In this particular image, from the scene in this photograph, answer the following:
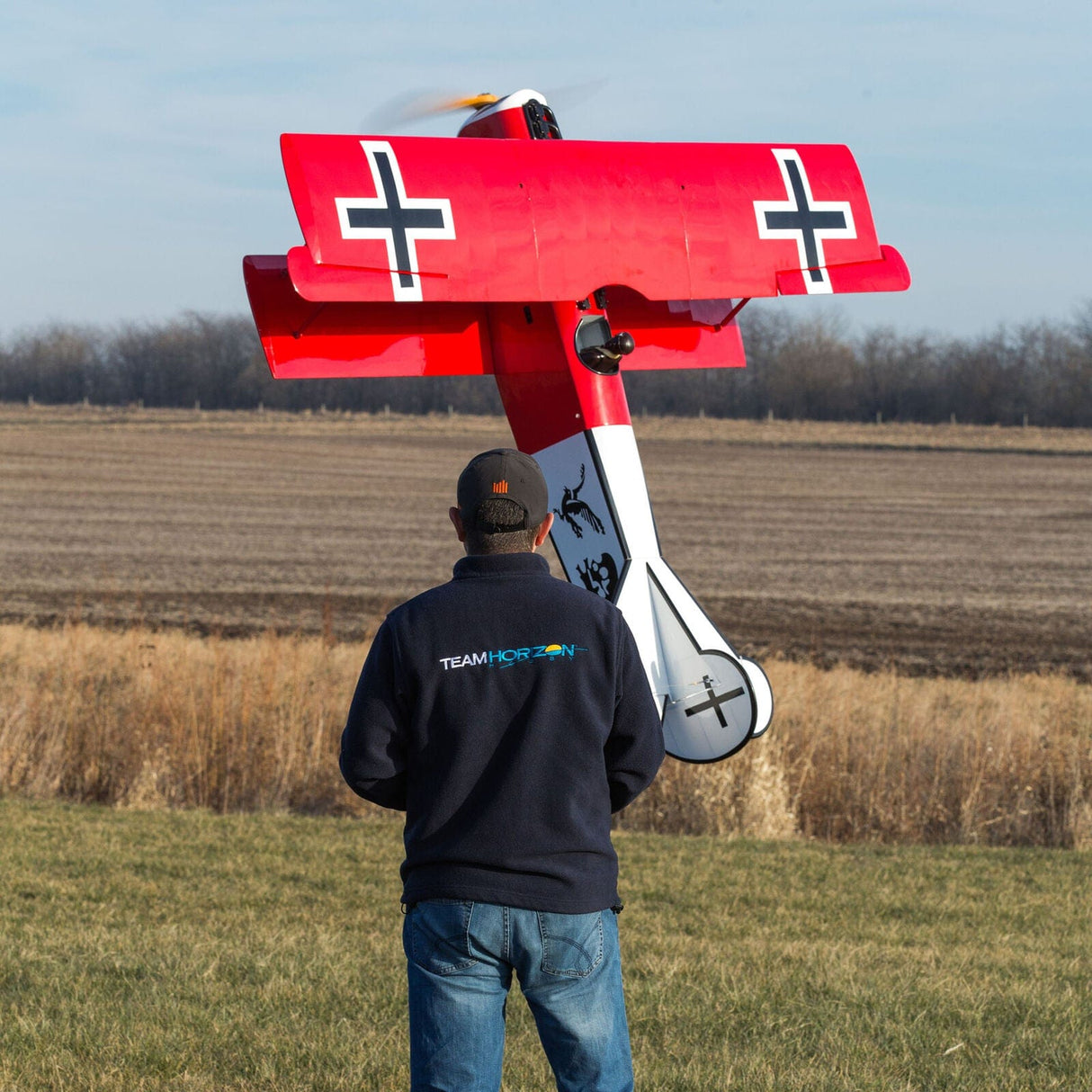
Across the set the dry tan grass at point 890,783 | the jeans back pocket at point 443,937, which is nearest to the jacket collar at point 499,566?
the jeans back pocket at point 443,937

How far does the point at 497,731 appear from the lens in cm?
279

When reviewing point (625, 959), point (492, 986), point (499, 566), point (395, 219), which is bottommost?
point (625, 959)

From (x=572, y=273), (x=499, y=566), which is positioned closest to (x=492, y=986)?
(x=499, y=566)

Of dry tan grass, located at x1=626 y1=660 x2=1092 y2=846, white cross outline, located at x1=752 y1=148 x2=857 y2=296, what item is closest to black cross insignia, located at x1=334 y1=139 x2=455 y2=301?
white cross outline, located at x1=752 y1=148 x2=857 y2=296

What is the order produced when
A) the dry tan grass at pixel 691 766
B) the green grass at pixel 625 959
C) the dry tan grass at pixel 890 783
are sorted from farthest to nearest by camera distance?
the dry tan grass at pixel 691 766
the dry tan grass at pixel 890 783
the green grass at pixel 625 959

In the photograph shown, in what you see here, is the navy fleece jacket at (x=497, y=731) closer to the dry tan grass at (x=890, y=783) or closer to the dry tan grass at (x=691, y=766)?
the dry tan grass at (x=890, y=783)

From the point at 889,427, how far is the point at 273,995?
6219cm

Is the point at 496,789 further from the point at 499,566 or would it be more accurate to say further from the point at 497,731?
the point at 499,566

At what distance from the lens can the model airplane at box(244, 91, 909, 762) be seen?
3.47 m

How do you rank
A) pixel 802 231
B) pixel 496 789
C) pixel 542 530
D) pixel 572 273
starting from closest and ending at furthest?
pixel 496 789 < pixel 542 530 < pixel 572 273 < pixel 802 231

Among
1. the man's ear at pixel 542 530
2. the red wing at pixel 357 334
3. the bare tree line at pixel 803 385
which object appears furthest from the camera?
the bare tree line at pixel 803 385

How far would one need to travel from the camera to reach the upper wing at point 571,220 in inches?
135

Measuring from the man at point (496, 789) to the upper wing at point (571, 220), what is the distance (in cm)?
100

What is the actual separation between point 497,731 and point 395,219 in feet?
4.63
